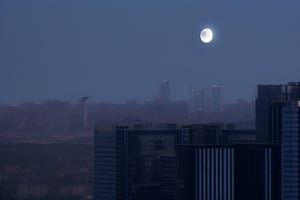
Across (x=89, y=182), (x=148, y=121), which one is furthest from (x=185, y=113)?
(x=89, y=182)

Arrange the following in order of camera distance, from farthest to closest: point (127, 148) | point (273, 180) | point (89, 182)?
point (127, 148) < point (89, 182) < point (273, 180)

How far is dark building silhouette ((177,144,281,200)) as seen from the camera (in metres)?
12.2

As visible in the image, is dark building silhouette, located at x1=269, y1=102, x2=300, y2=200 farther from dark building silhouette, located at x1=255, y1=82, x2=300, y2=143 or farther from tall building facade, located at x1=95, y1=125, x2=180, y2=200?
tall building facade, located at x1=95, y1=125, x2=180, y2=200

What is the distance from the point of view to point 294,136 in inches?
492

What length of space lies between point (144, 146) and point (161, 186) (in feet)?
Result: 2.37

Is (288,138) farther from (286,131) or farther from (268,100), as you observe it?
(268,100)

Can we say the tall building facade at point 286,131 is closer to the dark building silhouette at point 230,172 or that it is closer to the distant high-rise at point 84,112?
the dark building silhouette at point 230,172

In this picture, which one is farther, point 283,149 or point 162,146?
point 162,146

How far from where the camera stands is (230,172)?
40.9ft

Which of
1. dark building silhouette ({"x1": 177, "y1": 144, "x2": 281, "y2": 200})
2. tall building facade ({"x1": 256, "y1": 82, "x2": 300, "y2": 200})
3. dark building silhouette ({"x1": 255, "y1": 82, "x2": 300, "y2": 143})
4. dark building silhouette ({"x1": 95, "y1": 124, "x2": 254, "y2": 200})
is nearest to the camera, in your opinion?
dark building silhouette ({"x1": 177, "y1": 144, "x2": 281, "y2": 200})

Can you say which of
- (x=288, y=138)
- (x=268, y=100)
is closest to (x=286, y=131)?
(x=288, y=138)

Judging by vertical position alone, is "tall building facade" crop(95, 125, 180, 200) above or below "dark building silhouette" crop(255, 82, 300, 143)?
below

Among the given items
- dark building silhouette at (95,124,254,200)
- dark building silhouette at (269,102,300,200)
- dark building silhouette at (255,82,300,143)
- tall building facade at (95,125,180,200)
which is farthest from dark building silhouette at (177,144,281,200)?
tall building facade at (95,125,180,200)

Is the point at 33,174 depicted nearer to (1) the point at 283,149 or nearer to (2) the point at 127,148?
(2) the point at 127,148
